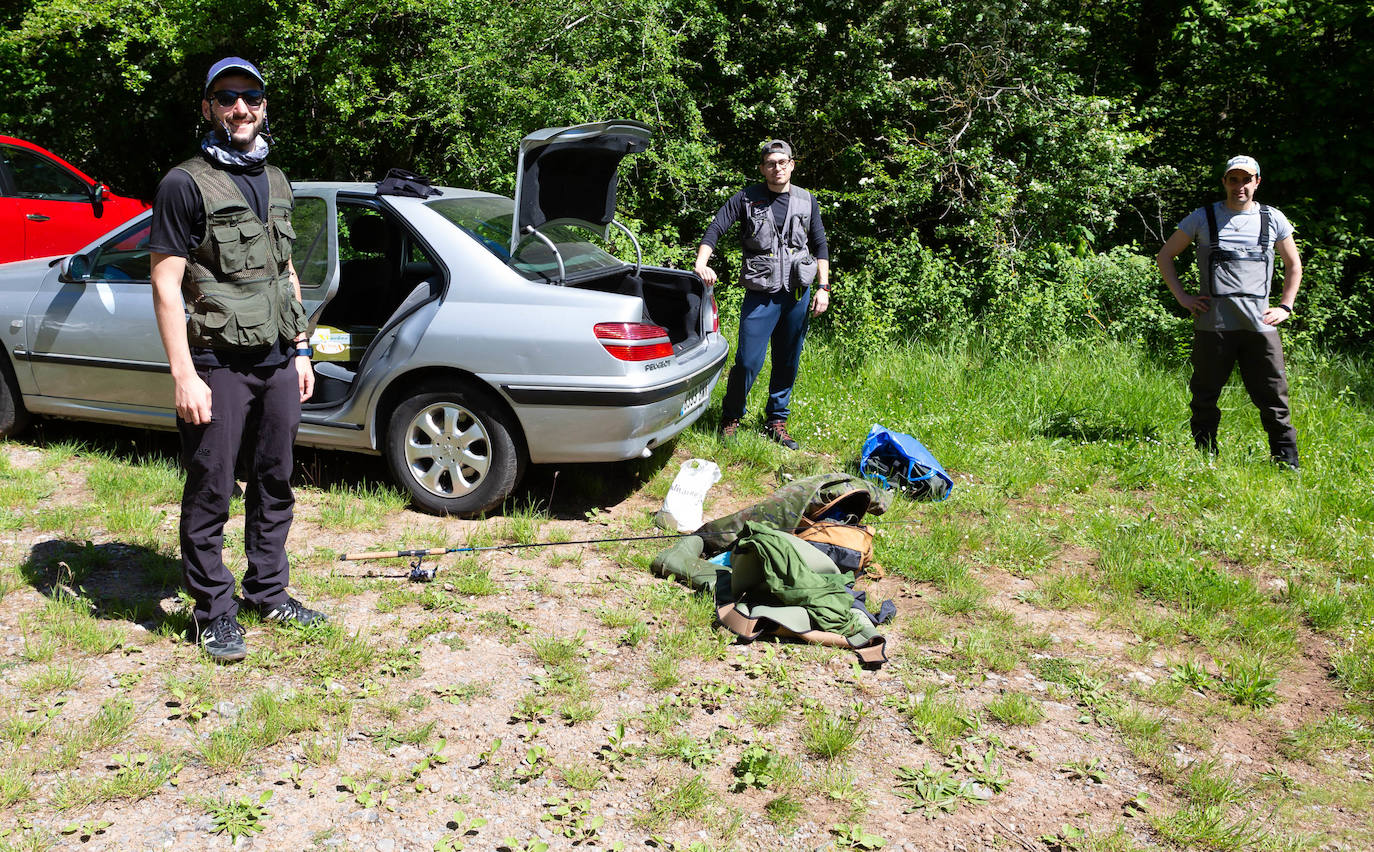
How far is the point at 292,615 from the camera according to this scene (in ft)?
13.2

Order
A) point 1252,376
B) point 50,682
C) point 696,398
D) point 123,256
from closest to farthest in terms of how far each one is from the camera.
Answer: point 50,682 < point 123,256 < point 696,398 < point 1252,376

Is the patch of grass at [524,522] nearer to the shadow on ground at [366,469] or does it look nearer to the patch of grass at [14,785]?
the shadow on ground at [366,469]

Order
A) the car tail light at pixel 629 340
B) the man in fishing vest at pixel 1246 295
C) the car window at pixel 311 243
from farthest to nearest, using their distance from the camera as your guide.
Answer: the man in fishing vest at pixel 1246 295, the car window at pixel 311 243, the car tail light at pixel 629 340

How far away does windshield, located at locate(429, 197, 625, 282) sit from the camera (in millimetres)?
5262

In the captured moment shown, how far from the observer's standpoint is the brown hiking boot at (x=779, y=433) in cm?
665

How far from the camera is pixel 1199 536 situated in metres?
5.35

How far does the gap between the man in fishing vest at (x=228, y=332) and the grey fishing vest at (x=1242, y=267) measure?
5150 millimetres

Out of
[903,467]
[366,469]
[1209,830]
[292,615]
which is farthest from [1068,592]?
[366,469]

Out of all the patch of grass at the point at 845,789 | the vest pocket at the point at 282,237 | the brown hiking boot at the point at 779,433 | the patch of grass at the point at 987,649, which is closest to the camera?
the patch of grass at the point at 845,789

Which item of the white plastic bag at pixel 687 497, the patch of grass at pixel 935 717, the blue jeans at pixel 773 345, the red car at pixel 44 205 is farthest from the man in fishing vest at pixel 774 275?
the red car at pixel 44 205

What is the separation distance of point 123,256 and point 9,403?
1.23m

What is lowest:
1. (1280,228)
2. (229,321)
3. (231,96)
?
(229,321)

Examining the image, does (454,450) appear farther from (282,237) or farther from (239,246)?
(239,246)

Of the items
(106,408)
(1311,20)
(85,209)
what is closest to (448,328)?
(106,408)
